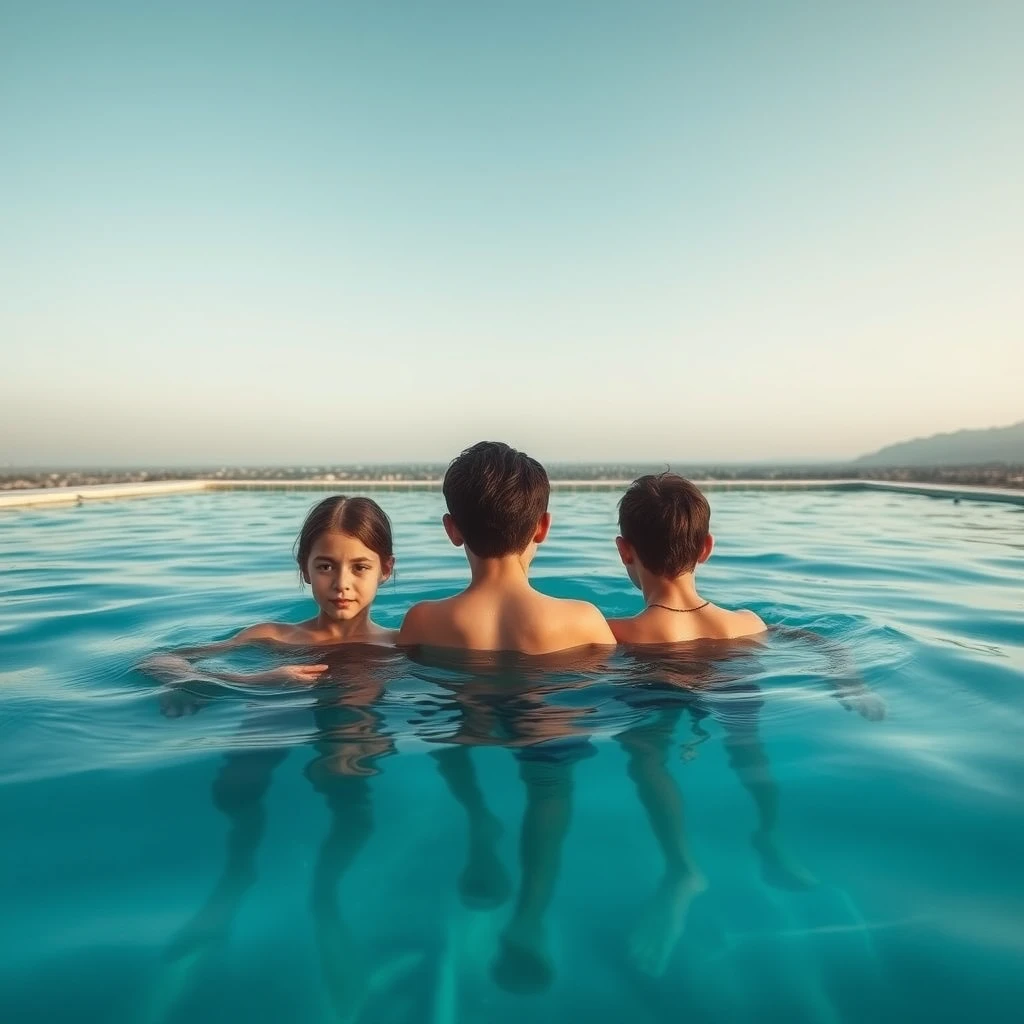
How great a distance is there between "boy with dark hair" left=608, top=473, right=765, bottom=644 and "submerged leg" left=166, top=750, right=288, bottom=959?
1613 millimetres

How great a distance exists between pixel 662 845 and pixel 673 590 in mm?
1511

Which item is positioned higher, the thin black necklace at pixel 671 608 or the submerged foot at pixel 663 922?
the thin black necklace at pixel 671 608

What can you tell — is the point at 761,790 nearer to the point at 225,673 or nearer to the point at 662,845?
the point at 662,845

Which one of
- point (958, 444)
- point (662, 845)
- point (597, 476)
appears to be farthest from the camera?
point (958, 444)

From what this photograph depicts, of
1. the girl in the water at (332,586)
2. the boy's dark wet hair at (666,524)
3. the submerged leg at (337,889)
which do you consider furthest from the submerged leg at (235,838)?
the boy's dark wet hair at (666,524)

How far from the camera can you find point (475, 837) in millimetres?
1876

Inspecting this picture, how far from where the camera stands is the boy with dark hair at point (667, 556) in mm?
3094

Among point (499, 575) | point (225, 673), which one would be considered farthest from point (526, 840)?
point (225, 673)

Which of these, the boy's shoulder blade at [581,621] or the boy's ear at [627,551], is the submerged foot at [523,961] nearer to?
the boy's shoulder blade at [581,621]

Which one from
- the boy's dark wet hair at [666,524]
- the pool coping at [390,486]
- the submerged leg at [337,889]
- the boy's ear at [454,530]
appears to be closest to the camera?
the submerged leg at [337,889]

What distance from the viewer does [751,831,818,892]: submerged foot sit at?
1.67m

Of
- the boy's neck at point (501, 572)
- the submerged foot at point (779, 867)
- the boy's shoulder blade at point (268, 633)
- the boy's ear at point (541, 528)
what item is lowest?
the submerged foot at point (779, 867)

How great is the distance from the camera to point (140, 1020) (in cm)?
130

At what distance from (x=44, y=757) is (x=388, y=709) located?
1.10 meters
